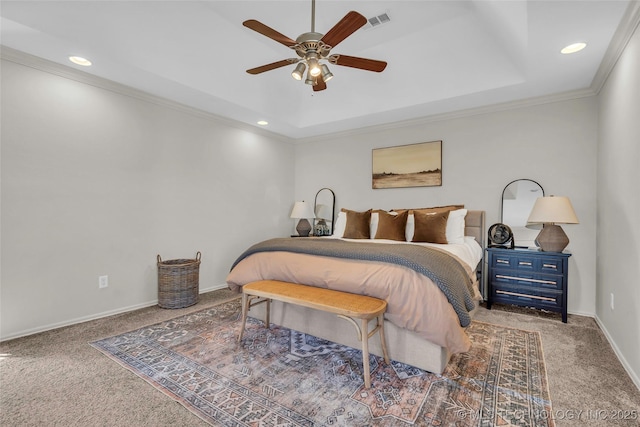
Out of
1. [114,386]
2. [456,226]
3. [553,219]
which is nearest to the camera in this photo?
[114,386]

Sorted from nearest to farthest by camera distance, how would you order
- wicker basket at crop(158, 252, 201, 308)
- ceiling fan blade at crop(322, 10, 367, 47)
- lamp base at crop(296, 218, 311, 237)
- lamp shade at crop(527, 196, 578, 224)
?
ceiling fan blade at crop(322, 10, 367, 47) < lamp shade at crop(527, 196, 578, 224) < wicker basket at crop(158, 252, 201, 308) < lamp base at crop(296, 218, 311, 237)

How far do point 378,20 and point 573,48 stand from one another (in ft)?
5.49

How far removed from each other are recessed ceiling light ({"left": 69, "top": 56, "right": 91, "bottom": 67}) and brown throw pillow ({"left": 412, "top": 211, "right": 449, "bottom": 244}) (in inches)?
145

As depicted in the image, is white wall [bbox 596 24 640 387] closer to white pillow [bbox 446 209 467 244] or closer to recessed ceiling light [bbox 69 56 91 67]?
white pillow [bbox 446 209 467 244]

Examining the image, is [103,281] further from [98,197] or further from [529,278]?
[529,278]

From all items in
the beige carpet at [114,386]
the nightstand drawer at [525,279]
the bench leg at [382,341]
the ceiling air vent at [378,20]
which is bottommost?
the beige carpet at [114,386]

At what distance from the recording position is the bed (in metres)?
1.90

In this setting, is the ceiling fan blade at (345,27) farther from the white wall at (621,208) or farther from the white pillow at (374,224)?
the white pillow at (374,224)

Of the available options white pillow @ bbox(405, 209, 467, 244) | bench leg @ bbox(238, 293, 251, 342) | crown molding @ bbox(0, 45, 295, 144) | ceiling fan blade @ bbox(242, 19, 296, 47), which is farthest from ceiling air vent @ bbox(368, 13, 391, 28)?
bench leg @ bbox(238, 293, 251, 342)

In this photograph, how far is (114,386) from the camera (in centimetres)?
185

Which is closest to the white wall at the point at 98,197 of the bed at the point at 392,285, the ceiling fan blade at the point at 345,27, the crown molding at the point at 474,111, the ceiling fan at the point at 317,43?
the bed at the point at 392,285

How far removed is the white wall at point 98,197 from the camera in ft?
8.31

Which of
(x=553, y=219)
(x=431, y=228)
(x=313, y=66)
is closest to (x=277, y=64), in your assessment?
(x=313, y=66)

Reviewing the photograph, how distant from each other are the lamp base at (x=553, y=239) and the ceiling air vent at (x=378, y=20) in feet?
8.77
